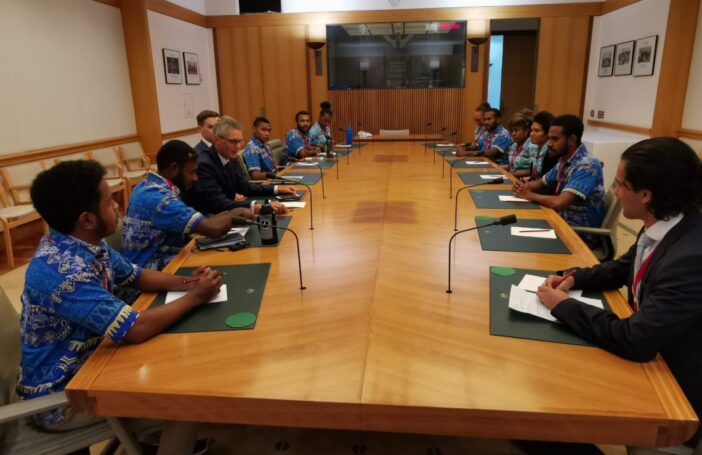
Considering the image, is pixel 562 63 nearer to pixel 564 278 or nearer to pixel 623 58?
pixel 623 58

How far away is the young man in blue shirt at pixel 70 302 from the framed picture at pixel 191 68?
21.4ft

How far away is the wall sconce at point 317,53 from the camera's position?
785 cm

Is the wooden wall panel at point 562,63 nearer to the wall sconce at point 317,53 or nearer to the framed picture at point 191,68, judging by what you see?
the wall sconce at point 317,53

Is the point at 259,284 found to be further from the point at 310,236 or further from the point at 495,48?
the point at 495,48

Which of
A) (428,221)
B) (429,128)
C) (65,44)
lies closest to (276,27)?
(429,128)

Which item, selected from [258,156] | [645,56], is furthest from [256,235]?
[645,56]

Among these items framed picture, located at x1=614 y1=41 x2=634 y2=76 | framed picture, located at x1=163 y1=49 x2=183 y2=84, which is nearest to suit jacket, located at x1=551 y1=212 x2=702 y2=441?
framed picture, located at x1=614 y1=41 x2=634 y2=76

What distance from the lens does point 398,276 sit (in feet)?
5.92

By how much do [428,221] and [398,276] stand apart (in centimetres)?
83

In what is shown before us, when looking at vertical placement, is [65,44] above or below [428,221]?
above

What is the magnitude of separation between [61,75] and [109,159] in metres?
1.01

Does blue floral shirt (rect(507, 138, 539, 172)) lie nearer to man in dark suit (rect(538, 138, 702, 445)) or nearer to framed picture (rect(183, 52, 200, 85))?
man in dark suit (rect(538, 138, 702, 445))

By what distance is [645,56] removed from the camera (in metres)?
5.84

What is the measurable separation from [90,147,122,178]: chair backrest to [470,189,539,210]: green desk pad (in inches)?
167
